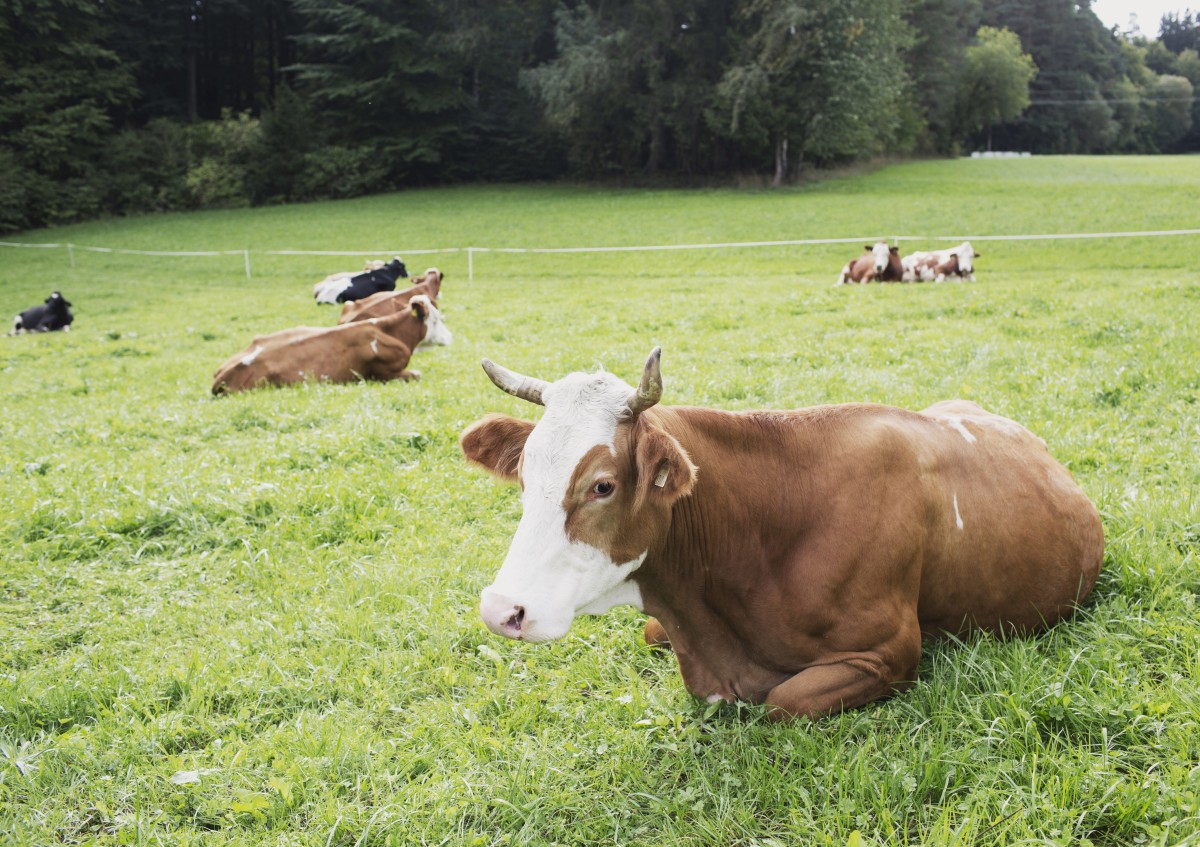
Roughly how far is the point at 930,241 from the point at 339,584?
22.5 metres

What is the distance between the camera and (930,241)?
78.4ft

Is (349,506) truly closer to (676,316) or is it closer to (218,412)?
(218,412)

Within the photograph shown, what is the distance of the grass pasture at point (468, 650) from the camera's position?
304cm

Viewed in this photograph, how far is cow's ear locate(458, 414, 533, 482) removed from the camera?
3.66 meters

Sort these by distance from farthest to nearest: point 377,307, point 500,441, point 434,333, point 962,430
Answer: point 377,307 < point 434,333 < point 962,430 < point 500,441

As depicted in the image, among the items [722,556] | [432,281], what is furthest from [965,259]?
[722,556]

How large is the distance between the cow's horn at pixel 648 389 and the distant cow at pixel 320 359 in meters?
8.04

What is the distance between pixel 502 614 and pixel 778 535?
1292 millimetres

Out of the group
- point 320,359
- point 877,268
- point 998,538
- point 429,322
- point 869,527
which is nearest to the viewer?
point 869,527

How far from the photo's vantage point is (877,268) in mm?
18297

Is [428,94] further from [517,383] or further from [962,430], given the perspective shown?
[517,383]

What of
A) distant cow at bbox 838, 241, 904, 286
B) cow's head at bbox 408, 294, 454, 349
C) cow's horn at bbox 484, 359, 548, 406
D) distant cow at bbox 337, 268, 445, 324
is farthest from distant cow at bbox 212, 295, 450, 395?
distant cow at bbox 838, 241, 904, 286

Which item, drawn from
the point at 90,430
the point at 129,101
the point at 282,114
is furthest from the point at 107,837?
the point at 129,101

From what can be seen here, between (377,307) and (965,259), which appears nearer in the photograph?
(377,307)
